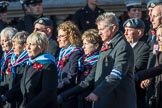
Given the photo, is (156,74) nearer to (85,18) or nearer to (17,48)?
(17,48)

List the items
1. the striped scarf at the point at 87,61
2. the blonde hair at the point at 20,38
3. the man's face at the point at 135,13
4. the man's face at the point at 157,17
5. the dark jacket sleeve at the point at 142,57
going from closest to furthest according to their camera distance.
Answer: the blonde hair at the point at 20,38
the striped scarf at the point at 87,61
the dark jacket sleeve at the point at 142,57
the man's face at the point at 157,17
the man's face at the point at 135,13

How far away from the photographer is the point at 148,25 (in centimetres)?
1051

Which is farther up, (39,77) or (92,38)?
(92,38)

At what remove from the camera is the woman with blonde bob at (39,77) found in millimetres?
6918

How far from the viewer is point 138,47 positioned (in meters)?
8.20

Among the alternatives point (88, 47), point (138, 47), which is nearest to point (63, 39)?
point (88, 47)

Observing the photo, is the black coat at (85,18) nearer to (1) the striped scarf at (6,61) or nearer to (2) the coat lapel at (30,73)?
(1) the striped scarf at (6,61)

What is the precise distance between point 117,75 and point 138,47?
1510 mm

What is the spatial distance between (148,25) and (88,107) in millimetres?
2504

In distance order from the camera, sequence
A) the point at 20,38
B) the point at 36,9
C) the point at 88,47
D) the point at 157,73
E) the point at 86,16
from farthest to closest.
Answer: the point at 86,16, the point at 36,9, the point at 88,47, the point at 20,38, the point at 157,73

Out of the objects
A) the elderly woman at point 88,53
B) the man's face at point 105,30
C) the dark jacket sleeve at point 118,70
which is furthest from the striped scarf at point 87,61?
the dark jacket sleeve at point 118,70

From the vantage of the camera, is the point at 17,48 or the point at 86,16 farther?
the point at 86,16

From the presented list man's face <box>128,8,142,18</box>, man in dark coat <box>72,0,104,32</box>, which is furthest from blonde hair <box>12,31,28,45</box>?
man in dark coat <box>72,0,104,32</box>

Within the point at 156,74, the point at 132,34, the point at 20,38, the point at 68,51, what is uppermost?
the point at 20,38
